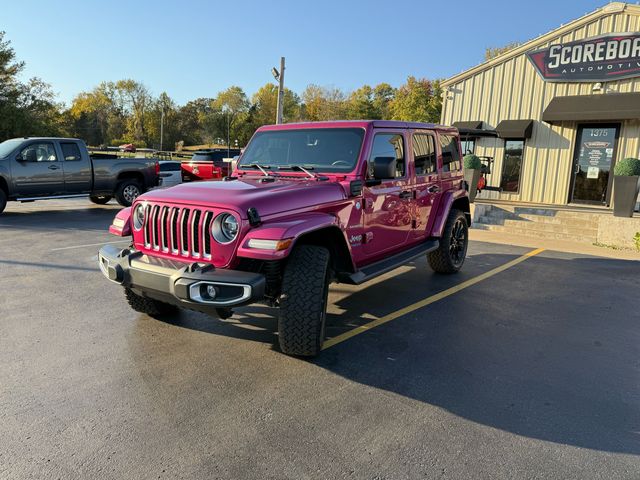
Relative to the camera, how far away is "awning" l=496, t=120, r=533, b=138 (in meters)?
14.4

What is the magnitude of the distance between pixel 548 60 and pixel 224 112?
80.8m

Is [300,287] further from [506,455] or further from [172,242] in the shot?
[506,455]

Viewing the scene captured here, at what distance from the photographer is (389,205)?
5035 mm

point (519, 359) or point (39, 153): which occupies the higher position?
point (39, 153)

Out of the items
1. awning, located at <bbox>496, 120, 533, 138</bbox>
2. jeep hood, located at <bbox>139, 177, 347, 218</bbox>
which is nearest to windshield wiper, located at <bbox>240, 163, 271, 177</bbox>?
jeep hood, located at <bbox>139, 177, 347, 218</bbox>

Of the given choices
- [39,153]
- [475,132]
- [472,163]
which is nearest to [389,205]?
[472,163]

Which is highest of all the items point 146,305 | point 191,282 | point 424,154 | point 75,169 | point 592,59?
point 592,59

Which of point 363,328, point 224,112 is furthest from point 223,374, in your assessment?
point 224,112

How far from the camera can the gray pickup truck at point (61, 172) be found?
447 inches

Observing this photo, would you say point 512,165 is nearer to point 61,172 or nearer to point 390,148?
point 390,148

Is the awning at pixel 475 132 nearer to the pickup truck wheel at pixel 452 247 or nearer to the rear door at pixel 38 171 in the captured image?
the pickup truck wheel at pixel 452 247

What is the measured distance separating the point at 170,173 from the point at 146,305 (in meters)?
14.8

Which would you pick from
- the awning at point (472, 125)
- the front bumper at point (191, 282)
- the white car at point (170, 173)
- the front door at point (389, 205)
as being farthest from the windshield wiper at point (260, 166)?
the white car at point (170, 173)

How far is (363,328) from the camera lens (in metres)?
4.64
